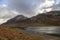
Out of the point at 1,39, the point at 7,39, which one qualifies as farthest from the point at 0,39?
the point at 7,39

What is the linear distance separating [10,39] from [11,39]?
0.14 metres

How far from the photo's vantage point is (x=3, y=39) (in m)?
19.9

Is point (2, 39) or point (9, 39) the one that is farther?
point (9, 39)

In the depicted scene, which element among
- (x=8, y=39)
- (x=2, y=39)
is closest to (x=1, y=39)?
(x=2, y=39)

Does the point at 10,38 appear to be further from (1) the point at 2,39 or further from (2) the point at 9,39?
(1) the point at 2,39

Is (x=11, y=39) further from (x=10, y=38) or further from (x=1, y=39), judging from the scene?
(x=1, y=39)

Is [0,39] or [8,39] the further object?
[8,39]

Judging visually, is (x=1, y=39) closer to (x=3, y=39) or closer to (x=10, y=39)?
(x=3, y=39)

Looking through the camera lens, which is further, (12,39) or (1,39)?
(12,39)

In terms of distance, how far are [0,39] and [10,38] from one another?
2586mm

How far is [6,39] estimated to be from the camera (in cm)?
2047

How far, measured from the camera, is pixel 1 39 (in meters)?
19.7

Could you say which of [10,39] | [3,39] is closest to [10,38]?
[10,39]

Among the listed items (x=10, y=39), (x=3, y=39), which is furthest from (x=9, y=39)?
(x=3, y=39)
